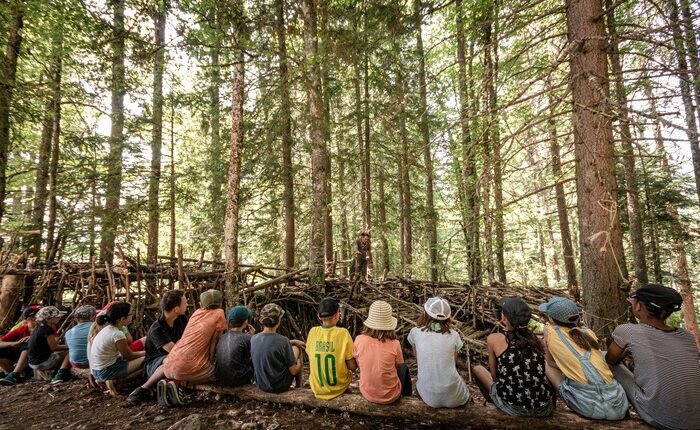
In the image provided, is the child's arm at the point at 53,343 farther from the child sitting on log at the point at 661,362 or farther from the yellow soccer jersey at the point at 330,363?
the child sitting on log at the point at 661,362

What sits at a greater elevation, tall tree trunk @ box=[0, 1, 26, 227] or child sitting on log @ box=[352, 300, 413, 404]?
tall tree trunk @ box=[0, 1, 26, 227]

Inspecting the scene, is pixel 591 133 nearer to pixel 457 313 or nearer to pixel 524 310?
pixel 524 310

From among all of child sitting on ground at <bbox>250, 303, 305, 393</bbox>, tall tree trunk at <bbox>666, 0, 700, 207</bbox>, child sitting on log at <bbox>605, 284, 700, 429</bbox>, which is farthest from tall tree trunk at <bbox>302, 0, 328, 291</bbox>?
tall tree trunk at <bbox>666, 0, 700, 207</bbox>

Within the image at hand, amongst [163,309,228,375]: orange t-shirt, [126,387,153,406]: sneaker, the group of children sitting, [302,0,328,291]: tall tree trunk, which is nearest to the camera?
the group of children sitting

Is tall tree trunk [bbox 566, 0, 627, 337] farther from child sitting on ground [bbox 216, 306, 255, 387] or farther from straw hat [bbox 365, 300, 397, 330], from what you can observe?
child sitting on ground [bbox 216, 306, 255, 387]

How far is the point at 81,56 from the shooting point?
8.77 meters

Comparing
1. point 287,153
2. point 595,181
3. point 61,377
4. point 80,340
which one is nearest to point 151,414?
point 80,340

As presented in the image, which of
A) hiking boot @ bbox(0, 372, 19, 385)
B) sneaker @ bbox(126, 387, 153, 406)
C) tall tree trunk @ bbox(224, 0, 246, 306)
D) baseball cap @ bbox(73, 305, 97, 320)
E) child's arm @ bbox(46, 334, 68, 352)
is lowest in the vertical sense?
hiking boot @ bbox(0, 372, 19, 385)

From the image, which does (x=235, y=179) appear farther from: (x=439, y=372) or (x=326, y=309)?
(x=439, y=372)

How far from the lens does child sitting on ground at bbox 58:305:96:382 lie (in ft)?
16.1

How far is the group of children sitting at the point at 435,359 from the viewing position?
9.22 feet

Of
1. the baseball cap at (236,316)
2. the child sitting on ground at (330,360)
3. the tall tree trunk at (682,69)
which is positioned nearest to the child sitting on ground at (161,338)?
the baseball cap at (236,316)

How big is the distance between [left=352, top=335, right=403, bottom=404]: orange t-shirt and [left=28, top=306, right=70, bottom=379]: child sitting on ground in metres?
5.28

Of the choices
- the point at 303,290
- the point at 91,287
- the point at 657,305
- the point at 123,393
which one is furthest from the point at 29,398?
the point at 657,305
